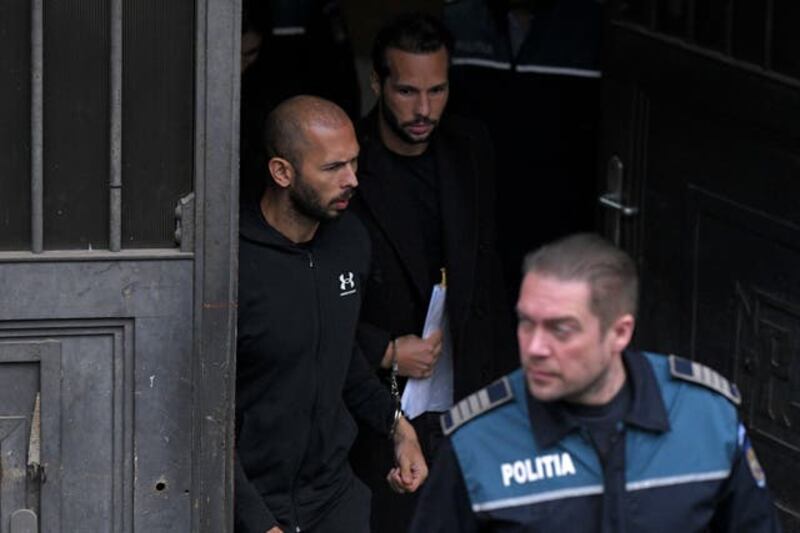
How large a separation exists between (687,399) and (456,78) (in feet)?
11.4

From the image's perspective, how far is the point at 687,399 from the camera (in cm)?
398

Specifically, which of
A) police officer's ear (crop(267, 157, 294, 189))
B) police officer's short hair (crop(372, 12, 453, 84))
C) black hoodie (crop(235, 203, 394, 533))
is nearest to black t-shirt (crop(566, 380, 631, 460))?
black hoodie (crop(235, 203, 394, 533))

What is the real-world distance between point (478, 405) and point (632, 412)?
29cm

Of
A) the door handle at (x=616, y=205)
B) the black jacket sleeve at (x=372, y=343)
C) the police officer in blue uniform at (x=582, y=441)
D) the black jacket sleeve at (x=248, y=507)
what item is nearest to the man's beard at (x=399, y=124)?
the black jacket sleeve at (x=372, y=343)

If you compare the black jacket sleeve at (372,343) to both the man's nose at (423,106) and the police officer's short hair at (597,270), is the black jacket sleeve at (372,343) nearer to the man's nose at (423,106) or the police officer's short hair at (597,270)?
the man's nose at (423,106)

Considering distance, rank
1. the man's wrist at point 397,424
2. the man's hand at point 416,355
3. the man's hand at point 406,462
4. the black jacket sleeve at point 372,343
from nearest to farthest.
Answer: the man's hand at point 406,462
the man's wrist at point 397,424
the black jacket sleeve at point 372,343
the man's hand at point 416,355

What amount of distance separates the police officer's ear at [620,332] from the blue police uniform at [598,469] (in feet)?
0.40

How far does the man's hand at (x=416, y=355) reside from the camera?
222 inches

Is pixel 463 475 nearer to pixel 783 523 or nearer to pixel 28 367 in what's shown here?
pixel 28 367

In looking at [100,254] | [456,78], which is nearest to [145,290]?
[100,254]

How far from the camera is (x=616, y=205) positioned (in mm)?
6602

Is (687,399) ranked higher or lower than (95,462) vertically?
higher

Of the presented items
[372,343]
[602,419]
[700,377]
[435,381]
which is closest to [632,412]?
[602,419]

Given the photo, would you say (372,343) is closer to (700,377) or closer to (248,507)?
(248,507)
